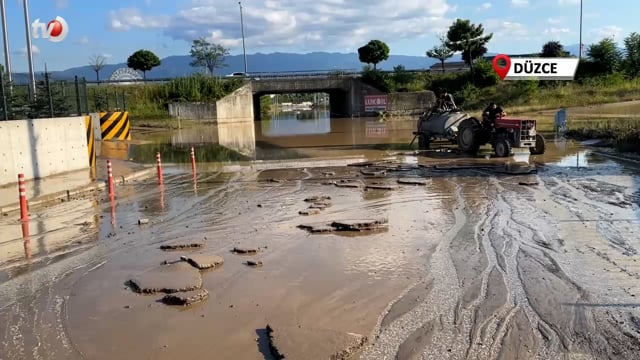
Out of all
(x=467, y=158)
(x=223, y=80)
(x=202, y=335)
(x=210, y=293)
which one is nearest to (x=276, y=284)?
(x=210, y=293)

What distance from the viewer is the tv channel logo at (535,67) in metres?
32.9

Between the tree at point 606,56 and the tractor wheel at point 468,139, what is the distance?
45376 mm

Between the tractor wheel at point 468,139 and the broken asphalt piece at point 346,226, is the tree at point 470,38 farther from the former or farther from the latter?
the broken asphalt piece at point 346,226

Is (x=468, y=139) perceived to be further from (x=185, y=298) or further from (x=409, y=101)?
(x=409, y=101)

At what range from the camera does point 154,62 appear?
226 feet

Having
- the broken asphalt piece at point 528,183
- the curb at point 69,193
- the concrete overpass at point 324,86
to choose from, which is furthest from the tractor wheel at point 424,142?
the concrete overpass at point 324,86

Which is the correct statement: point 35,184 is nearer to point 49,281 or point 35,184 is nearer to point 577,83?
point 49,281

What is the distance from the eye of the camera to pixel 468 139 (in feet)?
68.4

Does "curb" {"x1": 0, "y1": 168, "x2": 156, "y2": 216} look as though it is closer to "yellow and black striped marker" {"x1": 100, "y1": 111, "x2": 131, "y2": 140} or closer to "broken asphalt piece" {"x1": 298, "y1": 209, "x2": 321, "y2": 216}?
"broken asphalt piece" {"x1": 298, "y1": 209, "x2": 321, "y2": 216}

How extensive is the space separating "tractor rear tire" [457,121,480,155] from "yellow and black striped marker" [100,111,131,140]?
1930cm

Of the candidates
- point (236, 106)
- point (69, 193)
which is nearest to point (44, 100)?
point (69, 193)

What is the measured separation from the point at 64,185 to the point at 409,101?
47734 millimetres

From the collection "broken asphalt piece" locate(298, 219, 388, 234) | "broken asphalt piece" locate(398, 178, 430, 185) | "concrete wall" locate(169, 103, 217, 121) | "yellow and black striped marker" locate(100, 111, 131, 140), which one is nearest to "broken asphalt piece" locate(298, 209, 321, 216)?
"broken asphalt piece" locate(298, 219, 388, 234)

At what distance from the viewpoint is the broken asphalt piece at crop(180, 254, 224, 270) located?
7.62 m
